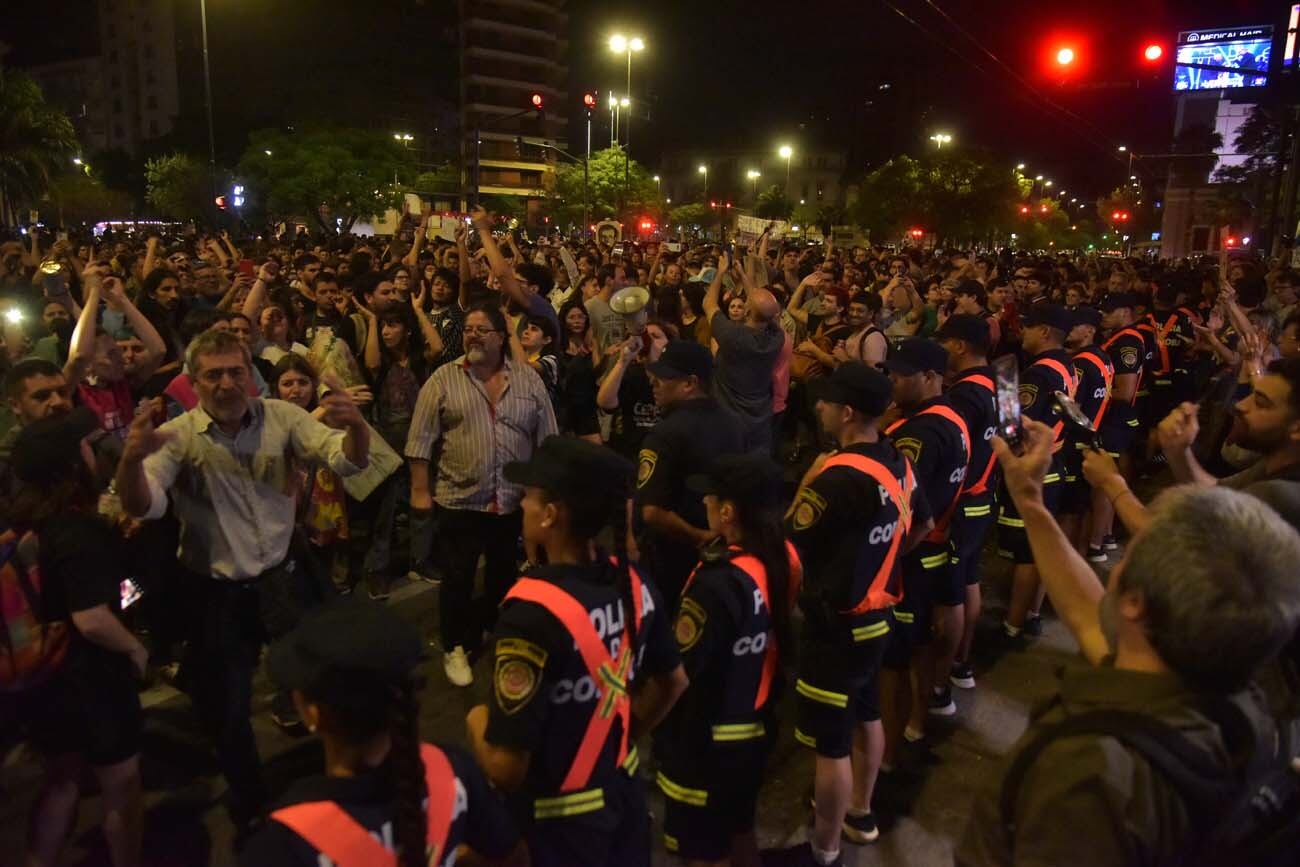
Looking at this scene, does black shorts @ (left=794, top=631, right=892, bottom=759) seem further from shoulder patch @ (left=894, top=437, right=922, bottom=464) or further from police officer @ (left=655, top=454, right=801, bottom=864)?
shoulder patch @ (left=894, top=437, right=922, bottom=464)

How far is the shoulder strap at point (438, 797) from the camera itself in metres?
2.02

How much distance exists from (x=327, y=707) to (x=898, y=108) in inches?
3512

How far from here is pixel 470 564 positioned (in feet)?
17.6

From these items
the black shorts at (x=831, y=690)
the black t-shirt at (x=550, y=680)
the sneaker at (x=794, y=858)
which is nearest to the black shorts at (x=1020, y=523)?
the black shorts at (x=831, y=690)

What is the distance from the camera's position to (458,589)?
538 centimetres

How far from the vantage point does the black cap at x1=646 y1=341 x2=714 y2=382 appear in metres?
4.76

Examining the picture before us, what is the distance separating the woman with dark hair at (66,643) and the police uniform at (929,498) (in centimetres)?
347

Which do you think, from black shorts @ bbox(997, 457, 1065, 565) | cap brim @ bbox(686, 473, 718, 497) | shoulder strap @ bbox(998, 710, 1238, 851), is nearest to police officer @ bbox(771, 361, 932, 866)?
cap brim @ bbox(686, 473, 718, 497)

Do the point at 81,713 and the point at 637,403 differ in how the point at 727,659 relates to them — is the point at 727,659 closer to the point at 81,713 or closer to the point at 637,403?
the point at 81,713

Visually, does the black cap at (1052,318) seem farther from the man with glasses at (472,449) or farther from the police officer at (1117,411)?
the man with glasses at (472,449)

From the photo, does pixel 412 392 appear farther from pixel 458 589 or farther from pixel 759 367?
pixel 759 367

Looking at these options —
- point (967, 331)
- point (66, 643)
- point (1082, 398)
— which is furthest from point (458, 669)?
point (1082, 398)

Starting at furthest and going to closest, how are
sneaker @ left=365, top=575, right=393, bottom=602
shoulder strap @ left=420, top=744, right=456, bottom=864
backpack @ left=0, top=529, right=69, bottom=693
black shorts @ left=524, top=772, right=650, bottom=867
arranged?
sneaker @ left=365, top=575, right=393, bottom=602 → backpack @ left=0, top=529, right=69, bottom=693 → black shorts @ left=524, top=772, right=650, bottom=867 → shoulder strap @ left=420, top=744, right=456, bottom=864

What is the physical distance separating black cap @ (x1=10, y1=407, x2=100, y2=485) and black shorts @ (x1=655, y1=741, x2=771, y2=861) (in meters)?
2.51
